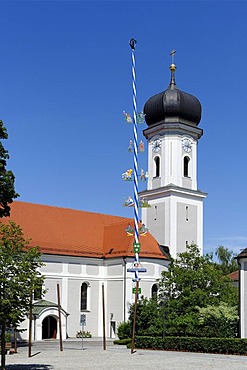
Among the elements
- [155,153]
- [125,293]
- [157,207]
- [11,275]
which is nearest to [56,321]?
[125,293]

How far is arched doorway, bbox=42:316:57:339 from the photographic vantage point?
47969 millimetres

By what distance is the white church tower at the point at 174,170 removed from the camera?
55312 mm

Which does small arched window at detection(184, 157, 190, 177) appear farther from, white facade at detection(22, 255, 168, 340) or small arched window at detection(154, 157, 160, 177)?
white facade at detection(22, 255, 168, 340)

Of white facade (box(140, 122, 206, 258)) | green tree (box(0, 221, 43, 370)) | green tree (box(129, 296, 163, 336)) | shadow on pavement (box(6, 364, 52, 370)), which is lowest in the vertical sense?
shadow on pavement (box(6, 364, 52, 370))

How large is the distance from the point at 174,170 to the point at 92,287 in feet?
43.3

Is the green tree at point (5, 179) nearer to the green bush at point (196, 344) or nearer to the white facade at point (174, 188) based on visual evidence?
the green bush at point (196, 344)

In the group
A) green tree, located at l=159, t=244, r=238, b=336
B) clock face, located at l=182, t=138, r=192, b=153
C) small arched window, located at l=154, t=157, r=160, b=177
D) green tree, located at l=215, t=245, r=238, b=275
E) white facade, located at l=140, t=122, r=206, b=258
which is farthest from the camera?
green tree, located at l=215, t=245, r=238, b=275

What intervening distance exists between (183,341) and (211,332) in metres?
2.10

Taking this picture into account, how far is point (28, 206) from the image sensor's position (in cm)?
5306

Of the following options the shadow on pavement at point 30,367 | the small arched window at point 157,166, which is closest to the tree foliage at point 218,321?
the shadow on pavement at point 30,367

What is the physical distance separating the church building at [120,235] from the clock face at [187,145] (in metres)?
0.10

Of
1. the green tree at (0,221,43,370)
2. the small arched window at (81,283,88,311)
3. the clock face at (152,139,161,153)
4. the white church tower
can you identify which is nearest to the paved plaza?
the green tree at (0,221,43,370)

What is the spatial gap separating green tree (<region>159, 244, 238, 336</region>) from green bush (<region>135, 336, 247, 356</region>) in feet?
6.48

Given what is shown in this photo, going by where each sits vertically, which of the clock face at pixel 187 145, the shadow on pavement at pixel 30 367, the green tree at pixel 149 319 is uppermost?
the clock face at pixel 187 145
